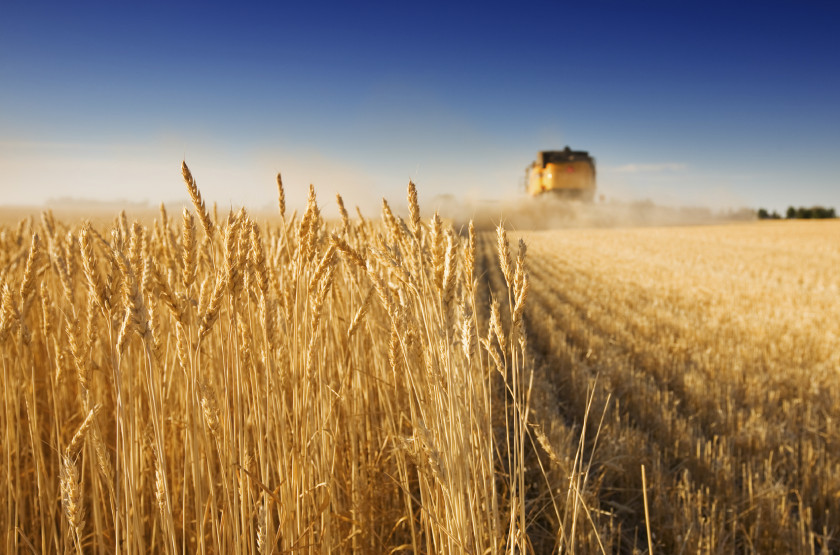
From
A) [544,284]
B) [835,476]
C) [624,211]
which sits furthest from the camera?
[624,211]

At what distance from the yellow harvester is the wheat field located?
22.4 metres

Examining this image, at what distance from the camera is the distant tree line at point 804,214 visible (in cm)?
4628

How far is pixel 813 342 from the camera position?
562 cm

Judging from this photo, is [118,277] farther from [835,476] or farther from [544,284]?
[544,284]

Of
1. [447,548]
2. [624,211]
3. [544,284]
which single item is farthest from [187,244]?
[624,211]

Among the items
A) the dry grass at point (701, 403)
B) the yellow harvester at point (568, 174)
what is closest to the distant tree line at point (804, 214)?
the yellow harvester at point (568, 174)

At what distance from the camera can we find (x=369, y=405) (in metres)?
2.56

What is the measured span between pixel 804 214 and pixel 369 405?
57841 mm

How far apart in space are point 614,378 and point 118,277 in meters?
4.00

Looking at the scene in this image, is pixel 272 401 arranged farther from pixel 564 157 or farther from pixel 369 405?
pixel 564 157

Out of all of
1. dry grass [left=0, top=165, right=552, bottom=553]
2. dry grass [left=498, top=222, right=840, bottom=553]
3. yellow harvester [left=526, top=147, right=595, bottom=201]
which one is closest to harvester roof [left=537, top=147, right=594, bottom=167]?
yellow harvester [left=526, top=147, right=595, bottom=201]

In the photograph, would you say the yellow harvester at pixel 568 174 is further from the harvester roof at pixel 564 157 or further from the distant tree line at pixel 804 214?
the distant tree line at pixel 804 214

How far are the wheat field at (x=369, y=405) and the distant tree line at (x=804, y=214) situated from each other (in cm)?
5041

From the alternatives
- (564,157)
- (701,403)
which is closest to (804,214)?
(564,157)
